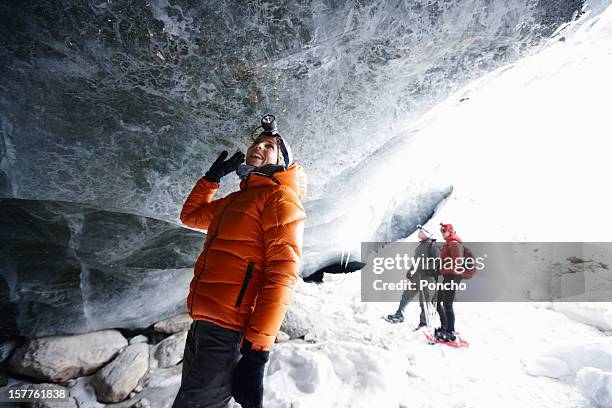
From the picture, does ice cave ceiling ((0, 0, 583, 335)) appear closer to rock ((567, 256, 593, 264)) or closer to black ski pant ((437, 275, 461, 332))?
black ski pant ((437, 275, 461, 332))

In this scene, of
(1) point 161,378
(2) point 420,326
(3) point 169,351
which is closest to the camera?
(1) point 161,378

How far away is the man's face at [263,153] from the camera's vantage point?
2088mm

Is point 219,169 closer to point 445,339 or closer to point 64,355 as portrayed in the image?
point 64,355

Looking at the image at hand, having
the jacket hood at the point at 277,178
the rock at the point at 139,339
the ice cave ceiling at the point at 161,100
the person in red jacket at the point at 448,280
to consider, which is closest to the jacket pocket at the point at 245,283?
the jacket hood at the point at 277,178

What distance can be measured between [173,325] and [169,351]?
2.37 ft

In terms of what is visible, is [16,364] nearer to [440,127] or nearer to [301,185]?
[301,185]

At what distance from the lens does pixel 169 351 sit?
3.94 meters

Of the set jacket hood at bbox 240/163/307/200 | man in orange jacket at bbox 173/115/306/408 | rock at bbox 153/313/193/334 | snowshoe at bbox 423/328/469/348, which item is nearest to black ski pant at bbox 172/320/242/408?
man in orange jacket at bbox 173/115/306/408

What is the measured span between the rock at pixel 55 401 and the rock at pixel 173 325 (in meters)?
1.31

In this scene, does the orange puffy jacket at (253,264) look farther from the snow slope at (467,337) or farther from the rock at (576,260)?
the rock at (576,260)

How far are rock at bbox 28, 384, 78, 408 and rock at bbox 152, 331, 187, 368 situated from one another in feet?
3.05

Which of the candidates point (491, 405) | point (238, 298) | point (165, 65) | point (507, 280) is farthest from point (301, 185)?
point (507, 280)

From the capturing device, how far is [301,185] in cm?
215

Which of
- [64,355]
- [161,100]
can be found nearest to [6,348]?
[64,355]
